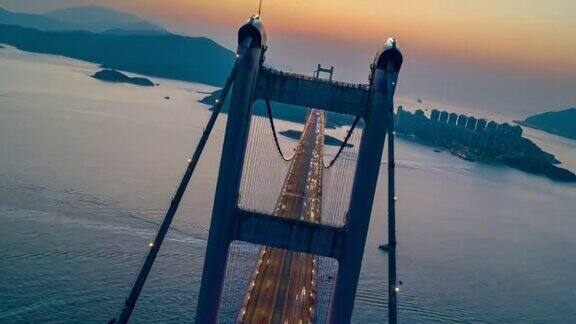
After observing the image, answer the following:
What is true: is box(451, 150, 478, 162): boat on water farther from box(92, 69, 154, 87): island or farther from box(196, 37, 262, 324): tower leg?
box(196, 37, 262, 324): tower leg

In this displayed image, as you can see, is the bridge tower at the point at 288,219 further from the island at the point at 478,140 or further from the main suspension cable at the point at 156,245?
the island at the point at 478,140

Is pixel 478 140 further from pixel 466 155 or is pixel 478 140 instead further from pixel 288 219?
pixel 288 219

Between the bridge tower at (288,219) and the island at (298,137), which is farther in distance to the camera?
the island at (298,137)

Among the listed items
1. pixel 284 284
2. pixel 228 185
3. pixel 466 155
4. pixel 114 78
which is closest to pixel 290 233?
pixel 228 185

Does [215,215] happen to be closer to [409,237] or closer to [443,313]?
[443,313]

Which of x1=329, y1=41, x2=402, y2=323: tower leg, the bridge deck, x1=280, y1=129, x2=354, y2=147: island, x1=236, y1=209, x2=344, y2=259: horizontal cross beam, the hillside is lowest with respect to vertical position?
the bridge deck

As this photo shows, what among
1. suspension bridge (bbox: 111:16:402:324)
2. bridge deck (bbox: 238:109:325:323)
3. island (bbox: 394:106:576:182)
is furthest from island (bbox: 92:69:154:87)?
suspension bridge (bbox: 111:16:402:324)

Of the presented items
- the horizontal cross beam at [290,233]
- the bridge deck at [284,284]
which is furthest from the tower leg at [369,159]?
the bridge deck at [284,284]
